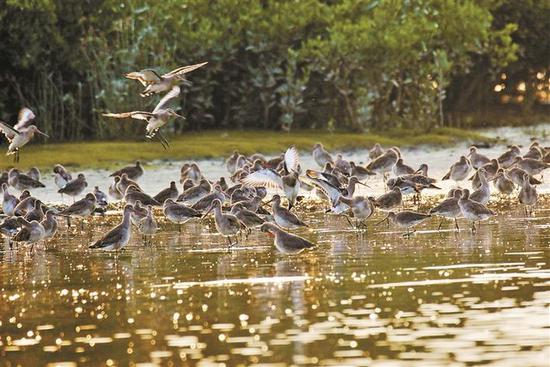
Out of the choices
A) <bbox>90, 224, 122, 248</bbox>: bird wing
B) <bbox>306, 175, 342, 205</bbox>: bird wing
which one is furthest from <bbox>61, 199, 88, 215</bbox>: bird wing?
<bbox>90, 224, 122, 248</bbox>: bird wing

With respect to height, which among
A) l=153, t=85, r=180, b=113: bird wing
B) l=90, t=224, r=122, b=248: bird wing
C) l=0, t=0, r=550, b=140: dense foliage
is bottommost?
l=90, t=224, r=122, b=248: bird wing

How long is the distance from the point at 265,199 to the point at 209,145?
469 inches

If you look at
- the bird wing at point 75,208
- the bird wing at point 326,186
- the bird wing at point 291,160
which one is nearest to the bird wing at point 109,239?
the bird wing at point 291,160

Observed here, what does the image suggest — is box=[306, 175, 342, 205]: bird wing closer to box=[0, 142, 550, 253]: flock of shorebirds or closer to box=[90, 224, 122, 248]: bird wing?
box=[0, 142, 550, 253]: flock of shorebirds

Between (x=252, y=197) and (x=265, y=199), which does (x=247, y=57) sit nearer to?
(x=265, y=199)

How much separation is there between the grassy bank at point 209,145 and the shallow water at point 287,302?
14460 mm

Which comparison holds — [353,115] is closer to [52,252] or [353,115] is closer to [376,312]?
[52,252]

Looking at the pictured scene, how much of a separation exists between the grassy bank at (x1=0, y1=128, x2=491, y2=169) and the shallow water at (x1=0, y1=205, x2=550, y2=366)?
14460 mm

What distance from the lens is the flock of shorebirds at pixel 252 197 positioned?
1972cm

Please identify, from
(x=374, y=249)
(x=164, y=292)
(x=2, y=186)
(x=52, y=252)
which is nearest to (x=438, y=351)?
(x=164, y=292)

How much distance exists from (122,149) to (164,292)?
21515mm

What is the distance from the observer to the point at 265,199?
26.3 metres

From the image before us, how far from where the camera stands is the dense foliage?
39.3 meters

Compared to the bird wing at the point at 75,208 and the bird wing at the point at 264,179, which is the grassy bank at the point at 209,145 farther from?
the bird wing at the point at 264,179
